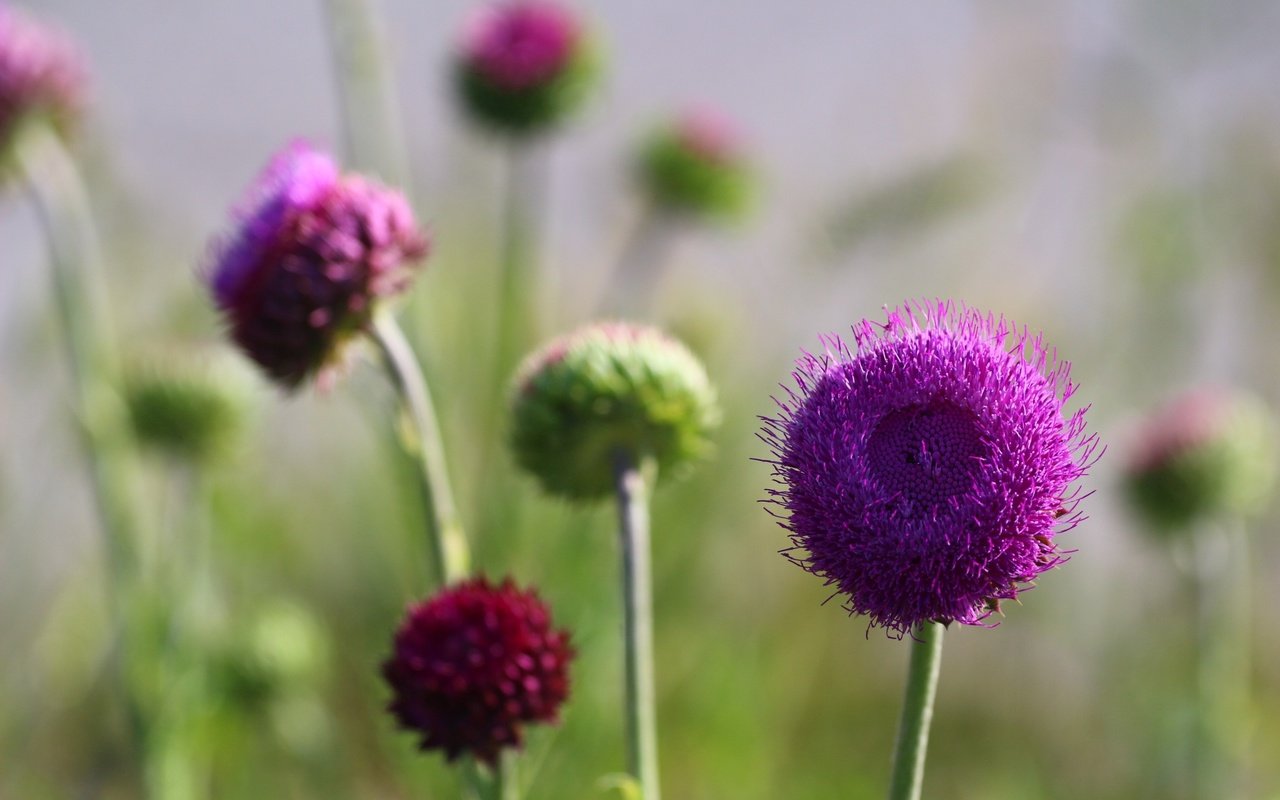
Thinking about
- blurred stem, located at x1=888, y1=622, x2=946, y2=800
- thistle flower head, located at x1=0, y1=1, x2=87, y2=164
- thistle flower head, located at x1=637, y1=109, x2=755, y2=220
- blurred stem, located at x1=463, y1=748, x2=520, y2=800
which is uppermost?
thistle flower head, located at x1=637, y1=109, x2=755, y2=220

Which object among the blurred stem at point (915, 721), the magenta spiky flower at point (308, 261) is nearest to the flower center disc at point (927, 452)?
the blurred stem at point (915, 721)

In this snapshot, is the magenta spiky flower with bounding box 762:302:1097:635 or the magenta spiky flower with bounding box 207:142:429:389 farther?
the magenta spiky flower with bounding box 207:142:429:389

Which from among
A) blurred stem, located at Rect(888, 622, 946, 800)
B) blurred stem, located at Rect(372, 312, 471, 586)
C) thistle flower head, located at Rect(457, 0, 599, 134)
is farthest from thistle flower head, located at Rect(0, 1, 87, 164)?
blurred stem, located at Rect(888, 622, 946, 800)

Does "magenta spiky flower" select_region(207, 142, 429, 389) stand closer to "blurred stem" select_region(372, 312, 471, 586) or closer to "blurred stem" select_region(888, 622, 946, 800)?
"blurred stem" select_region(372, 312, 471, 586)

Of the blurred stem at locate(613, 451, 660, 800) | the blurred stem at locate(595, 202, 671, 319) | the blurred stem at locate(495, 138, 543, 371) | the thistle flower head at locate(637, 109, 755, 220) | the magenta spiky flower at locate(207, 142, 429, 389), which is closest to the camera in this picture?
the blurred stem at locate(613, 451, 660, 800)

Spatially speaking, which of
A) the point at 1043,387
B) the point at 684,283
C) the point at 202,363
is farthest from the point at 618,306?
the point at 1043,387

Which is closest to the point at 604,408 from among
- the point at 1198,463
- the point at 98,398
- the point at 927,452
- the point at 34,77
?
the point at 927,452

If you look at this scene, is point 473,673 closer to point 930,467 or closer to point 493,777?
point 493,777
